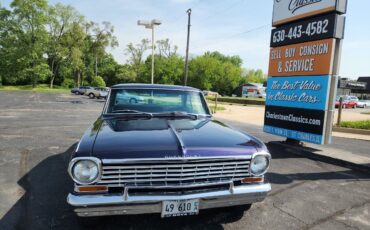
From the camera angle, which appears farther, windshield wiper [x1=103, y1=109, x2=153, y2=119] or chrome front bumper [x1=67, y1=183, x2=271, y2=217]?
windshield wiper [x1=103, y1=109, x2=153, y2=119]

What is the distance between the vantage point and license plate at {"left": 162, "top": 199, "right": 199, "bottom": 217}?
9.75ft

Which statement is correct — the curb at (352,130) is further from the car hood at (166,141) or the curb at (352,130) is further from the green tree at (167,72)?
the green tree at (167,72)

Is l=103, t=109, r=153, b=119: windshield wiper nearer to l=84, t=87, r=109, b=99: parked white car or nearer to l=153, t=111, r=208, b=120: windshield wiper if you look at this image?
l=153, t=111, r=208, b=120: windshield wiper

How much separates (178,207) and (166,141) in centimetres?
68

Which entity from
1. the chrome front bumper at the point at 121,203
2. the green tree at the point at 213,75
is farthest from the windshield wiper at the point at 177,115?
the green tree at the point at 213,75

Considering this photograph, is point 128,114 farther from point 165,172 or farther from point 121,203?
point 121,203

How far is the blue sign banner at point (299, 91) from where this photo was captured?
7.29 metres

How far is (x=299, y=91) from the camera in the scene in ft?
26.1

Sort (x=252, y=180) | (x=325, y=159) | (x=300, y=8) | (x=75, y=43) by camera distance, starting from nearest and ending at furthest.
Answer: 1. (x=252, y=180)
2. (x=325, y=159)
3. (x=300, y=8)
4. (x=75, y=43)

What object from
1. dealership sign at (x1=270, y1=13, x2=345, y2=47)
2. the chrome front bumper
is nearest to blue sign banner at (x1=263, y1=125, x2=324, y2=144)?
dealership sign at (x1=270, y1=13, x2=345, y2=47)

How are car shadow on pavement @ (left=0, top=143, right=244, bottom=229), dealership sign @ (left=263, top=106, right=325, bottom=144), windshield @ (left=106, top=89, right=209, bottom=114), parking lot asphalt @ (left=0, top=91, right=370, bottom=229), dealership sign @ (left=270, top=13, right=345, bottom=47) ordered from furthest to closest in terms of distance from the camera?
dealership sign @ (left=263, top=106, right=325, bottom=144)
dealership sign @ (left=270, top=13, right=345, bottom=47)
windshield @ (left=106, top=89, right=209, bottom=114)
parking lot asphalt @ (left=0, top=91, right=370, bottom=229)
car shadow on pavement @ (left=0, top=143, right=244, bottom=229)

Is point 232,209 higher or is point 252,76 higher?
point 252,76

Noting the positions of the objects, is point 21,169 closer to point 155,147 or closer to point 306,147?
point 155,147

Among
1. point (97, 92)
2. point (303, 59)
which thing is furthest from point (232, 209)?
point (97, 92)
